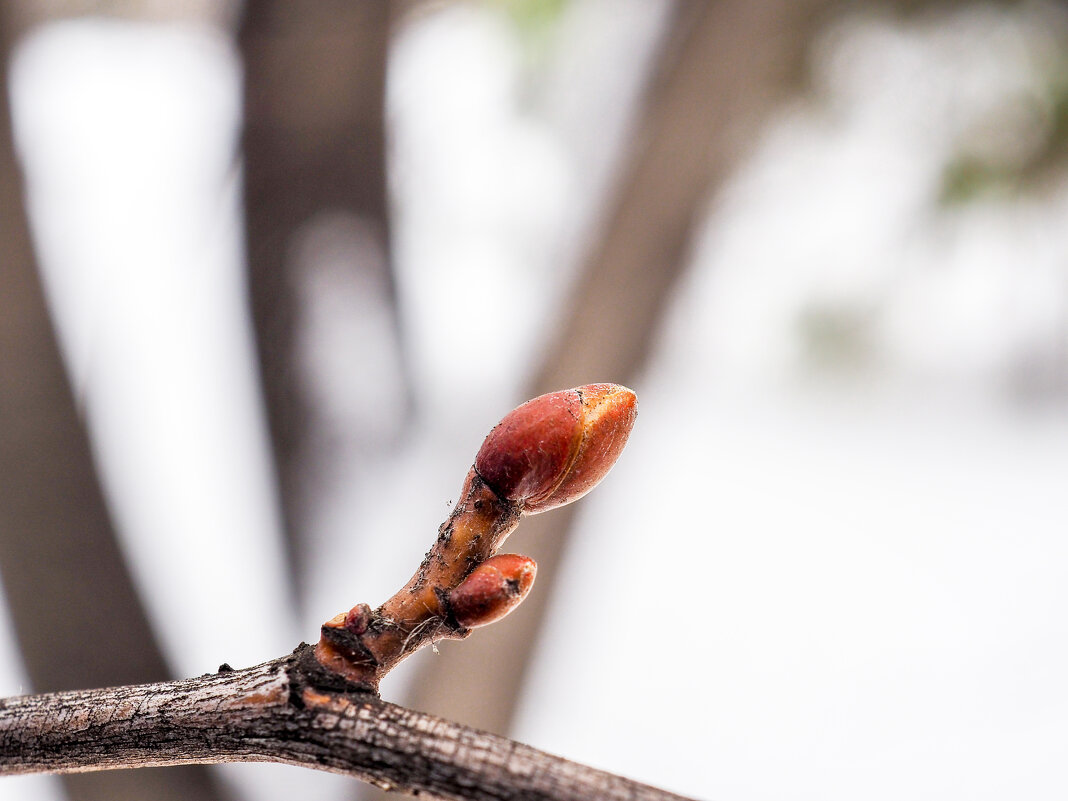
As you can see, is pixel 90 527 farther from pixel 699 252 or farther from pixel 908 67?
pixel 908 67

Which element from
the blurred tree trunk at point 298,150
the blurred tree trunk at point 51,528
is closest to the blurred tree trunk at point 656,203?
the blurred tree trunk at point 298,150

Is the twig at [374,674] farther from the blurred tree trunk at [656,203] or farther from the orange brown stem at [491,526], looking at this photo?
the blurred tree trunk at [656,203]

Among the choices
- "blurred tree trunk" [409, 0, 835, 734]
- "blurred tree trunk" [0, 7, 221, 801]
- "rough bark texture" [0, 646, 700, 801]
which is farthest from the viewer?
"blurred tree trunk" [409, 0, 835, 734]

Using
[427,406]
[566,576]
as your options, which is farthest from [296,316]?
[566,576]

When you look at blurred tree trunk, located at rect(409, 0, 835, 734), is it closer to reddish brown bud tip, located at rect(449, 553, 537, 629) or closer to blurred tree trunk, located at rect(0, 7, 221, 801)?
blurred tree trunk, located at rect(0, 7, 221, 801)

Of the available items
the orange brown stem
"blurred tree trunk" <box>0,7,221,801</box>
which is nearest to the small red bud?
the orange brown stem

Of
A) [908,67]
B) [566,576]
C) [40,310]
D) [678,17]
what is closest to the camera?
[40,310]

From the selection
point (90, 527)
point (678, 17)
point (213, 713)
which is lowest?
point (213, 713)
